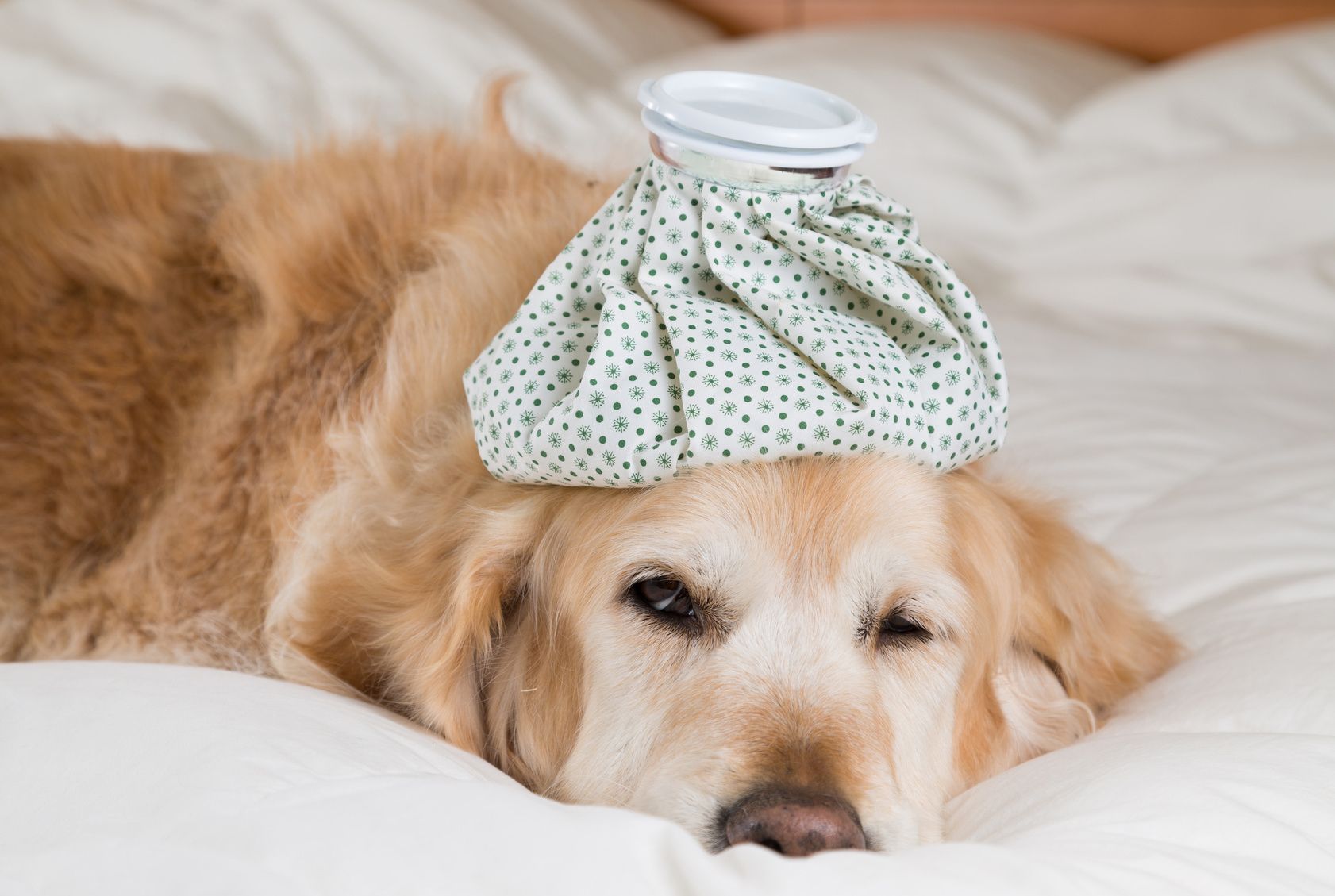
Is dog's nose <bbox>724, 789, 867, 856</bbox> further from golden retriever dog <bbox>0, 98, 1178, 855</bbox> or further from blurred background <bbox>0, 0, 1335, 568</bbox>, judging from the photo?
blurred background <bbox>0, 0, 1335, 568</bbox>

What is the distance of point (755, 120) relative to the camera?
1153 millimetres

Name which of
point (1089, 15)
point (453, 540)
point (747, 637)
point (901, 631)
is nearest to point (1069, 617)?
point (901, 631)

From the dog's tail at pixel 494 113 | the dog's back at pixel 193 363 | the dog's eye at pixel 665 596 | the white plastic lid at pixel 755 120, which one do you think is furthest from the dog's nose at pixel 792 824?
the dog's tail at pixel 494 113

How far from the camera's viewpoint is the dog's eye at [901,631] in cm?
121

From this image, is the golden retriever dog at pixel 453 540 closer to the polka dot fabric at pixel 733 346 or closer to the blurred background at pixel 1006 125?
the polka dot fabric at pixel 733 346

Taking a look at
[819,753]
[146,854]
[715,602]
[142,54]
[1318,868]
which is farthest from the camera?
[142,54]

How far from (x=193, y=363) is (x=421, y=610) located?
23.6 inches

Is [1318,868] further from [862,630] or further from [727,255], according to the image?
[727,255]

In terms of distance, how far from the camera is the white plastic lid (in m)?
1.10

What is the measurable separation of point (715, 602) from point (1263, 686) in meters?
0.55

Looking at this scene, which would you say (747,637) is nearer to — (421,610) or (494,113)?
(421,610)

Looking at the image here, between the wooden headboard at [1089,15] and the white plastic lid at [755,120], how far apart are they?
2.29 meters

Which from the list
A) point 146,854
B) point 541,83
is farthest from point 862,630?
point 541,83

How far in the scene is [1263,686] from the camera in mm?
1213
